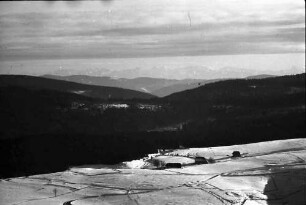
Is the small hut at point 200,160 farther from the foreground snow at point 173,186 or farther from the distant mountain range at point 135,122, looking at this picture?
the distant mountain range at point 135,122

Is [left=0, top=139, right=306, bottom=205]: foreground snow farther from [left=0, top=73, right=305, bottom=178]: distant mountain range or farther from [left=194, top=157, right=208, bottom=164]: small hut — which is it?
[left=0, top=73, right=305, bottom=178]: distant mountain range

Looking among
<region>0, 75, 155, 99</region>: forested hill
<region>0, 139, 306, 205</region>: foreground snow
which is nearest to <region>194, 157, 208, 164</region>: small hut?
<region>0, 139, 306, 205</region>: foreground snow

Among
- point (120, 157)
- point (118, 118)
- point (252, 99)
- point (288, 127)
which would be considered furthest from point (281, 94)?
point (120, 157)

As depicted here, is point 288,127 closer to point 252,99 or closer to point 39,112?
point 252,99

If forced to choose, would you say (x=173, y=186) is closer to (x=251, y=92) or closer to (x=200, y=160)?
(x=200, y=160)

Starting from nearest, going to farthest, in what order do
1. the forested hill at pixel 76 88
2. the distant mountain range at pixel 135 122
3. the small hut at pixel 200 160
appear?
the small hut at pixel 200 160
the distant mountain range at pixel 135 122
the forested hill at pixel 76 88

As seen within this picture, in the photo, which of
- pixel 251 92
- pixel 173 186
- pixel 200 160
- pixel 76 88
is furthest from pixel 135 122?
pixel 173 186

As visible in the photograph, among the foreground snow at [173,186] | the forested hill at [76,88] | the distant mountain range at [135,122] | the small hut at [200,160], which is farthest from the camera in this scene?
the forested hill at [76,88]

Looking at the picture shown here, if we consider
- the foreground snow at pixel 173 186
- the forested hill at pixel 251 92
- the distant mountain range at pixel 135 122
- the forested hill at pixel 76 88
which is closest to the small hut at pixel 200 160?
the foreground snow at pixel 173 186
